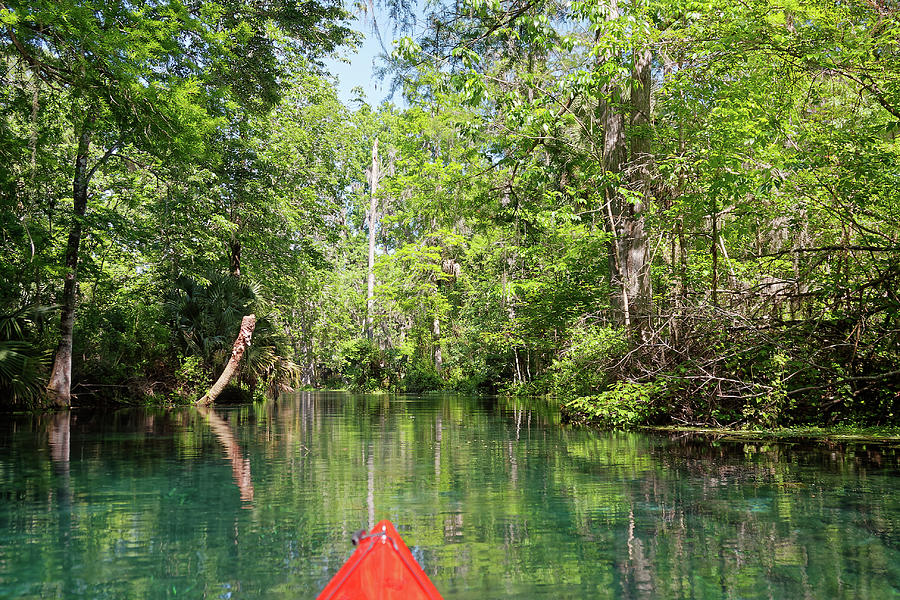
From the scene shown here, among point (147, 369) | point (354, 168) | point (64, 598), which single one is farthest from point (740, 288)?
point (354, 168)

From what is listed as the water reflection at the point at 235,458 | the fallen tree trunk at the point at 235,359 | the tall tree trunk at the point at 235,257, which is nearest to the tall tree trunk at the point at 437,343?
the tall tree trunk at the point at 235,257

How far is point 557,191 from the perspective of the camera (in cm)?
1719

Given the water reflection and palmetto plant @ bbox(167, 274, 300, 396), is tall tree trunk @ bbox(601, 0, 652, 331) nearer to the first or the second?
the water reflection

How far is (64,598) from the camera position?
358 centimetres

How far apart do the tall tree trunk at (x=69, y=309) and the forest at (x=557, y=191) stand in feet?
0.21

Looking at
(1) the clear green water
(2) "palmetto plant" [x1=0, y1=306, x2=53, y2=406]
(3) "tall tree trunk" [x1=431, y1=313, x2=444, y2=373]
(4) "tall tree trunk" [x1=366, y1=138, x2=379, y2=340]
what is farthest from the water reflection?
(4) "tall tree trunk" [x1=366, y1=138, x2=379, y2=340]

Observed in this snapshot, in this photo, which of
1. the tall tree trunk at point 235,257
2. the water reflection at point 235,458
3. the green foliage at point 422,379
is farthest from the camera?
the green foliage at point 422,379

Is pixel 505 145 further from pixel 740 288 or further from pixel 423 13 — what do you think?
pixel 740 288

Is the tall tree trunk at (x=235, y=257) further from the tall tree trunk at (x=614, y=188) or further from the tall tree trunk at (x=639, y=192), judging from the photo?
the tall tree trunk at (x=639, y=192)

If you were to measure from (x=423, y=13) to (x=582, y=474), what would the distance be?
11.1 m

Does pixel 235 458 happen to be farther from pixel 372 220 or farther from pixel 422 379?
pixel 372 220

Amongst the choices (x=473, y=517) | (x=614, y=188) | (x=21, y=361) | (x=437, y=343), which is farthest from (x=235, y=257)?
(x=473, y=517)

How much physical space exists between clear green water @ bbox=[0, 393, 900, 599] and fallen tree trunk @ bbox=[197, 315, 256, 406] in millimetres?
11380

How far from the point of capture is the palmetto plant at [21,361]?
16188 millimetres
